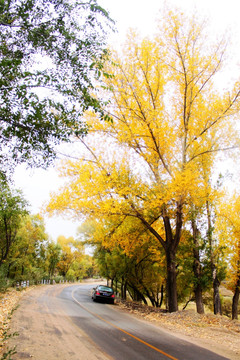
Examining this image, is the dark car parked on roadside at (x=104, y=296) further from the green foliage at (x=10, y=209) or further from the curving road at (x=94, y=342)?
the curving road at (x=94, y=342)

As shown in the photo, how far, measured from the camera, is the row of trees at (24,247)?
64.1 ft

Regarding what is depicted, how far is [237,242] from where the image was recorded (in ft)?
57.8

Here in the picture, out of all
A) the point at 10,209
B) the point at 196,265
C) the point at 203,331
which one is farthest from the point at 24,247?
the point at 203,331

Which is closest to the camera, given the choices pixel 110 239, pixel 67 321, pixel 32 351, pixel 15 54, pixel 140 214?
pixel 15 54

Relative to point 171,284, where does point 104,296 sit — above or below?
below

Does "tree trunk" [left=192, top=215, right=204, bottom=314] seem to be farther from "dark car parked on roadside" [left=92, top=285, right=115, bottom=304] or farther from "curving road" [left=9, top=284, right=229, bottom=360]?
"curving road" [left=9, top=284, right=229, bottom=360]

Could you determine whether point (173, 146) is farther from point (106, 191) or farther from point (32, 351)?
point (32, 351)

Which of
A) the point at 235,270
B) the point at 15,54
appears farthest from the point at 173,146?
the point at 235,270

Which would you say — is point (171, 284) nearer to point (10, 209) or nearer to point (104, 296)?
point (104, 296)

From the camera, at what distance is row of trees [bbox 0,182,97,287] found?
769 inches

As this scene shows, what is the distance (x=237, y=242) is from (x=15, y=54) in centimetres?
1754

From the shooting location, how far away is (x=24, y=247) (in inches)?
1276

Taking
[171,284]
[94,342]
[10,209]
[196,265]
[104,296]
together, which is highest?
[10,209]

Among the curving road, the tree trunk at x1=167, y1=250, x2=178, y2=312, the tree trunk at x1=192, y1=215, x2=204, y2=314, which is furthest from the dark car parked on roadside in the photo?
the curving road
